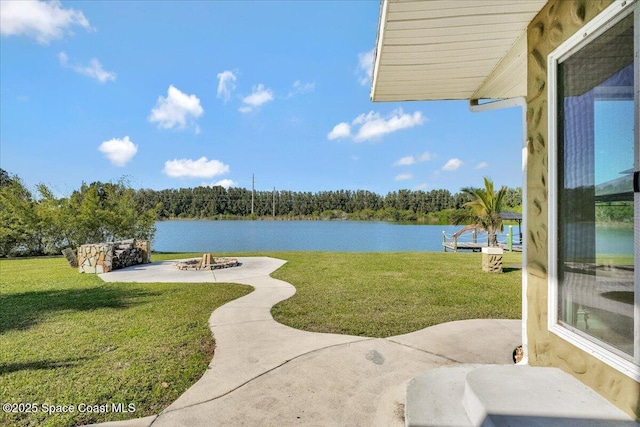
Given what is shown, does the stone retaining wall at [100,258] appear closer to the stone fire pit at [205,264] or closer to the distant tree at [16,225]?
the stone fire pit at [205,264]

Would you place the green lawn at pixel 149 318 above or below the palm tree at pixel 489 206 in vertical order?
below

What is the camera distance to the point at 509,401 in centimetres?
176

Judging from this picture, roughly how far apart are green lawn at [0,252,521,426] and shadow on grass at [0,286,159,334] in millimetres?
17

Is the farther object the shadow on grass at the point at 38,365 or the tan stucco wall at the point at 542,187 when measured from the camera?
the shadow on grass at the point at 38,365

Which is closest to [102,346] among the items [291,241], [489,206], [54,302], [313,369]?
[313,369]

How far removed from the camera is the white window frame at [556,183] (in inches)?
60.9

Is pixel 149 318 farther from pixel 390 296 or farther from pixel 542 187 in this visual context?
pixel 542 187

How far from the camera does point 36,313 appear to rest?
4.77m

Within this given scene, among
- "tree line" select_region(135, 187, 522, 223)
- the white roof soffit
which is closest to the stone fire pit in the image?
the white roof soffit

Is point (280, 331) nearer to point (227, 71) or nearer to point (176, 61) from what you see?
point (176, 61)

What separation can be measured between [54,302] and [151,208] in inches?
592

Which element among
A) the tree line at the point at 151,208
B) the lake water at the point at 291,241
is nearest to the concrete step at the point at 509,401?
the tree line at the point at 151,208

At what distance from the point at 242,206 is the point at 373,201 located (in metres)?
23.6

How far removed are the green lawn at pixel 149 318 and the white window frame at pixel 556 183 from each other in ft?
6.68
